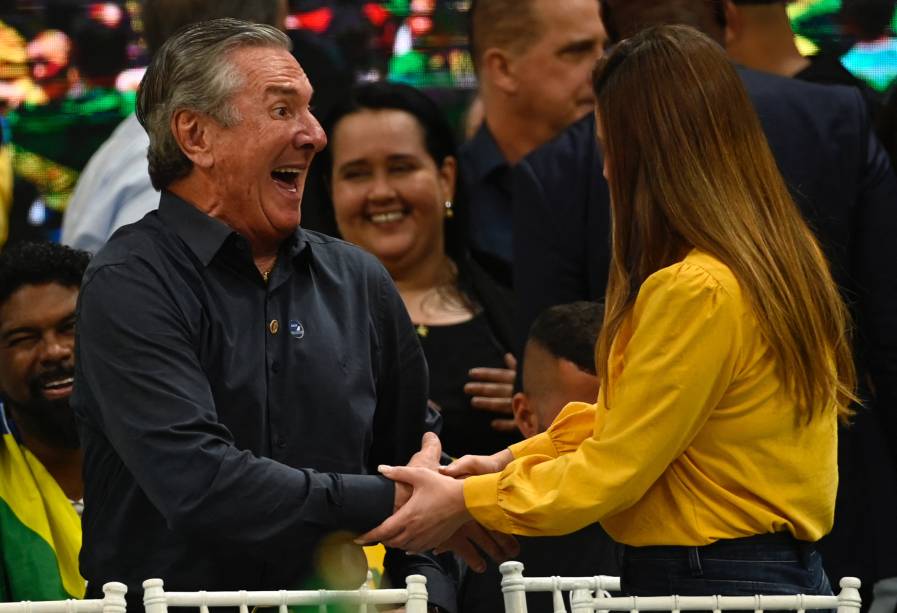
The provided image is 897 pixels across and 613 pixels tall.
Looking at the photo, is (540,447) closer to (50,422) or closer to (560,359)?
(560,359)

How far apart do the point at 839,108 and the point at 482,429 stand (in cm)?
108

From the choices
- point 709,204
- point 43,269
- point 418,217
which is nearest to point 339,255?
point 709,204

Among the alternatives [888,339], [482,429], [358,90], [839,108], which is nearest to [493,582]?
[482,429]

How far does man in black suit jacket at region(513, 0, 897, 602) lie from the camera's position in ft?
12.0

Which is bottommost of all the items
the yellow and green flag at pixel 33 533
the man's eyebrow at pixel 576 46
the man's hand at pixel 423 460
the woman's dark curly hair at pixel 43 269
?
the yellow and green flag at pixel 33 533

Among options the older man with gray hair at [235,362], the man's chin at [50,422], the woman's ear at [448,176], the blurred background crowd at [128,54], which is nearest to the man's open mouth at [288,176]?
the older man with gray hair at [235,362]

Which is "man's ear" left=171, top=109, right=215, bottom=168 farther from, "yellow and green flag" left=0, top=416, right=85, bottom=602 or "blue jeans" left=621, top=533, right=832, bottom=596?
"yellow and green flag" left=0, top=416, right=85, bottom=602

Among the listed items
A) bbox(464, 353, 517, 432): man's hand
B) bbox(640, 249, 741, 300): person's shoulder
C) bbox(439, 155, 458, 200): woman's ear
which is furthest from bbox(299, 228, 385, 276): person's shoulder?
bbox(439, 155, 458, 200): woman's ear

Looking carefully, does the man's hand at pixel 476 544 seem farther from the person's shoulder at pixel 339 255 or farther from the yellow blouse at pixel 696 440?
the person's shoulder at pixel 339 255

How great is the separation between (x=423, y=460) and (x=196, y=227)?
1.78 feet

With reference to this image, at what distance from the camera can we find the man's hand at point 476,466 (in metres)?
3.11

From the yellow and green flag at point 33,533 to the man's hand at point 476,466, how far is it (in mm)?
1047

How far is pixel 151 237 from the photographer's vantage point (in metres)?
2.96

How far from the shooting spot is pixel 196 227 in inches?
117
